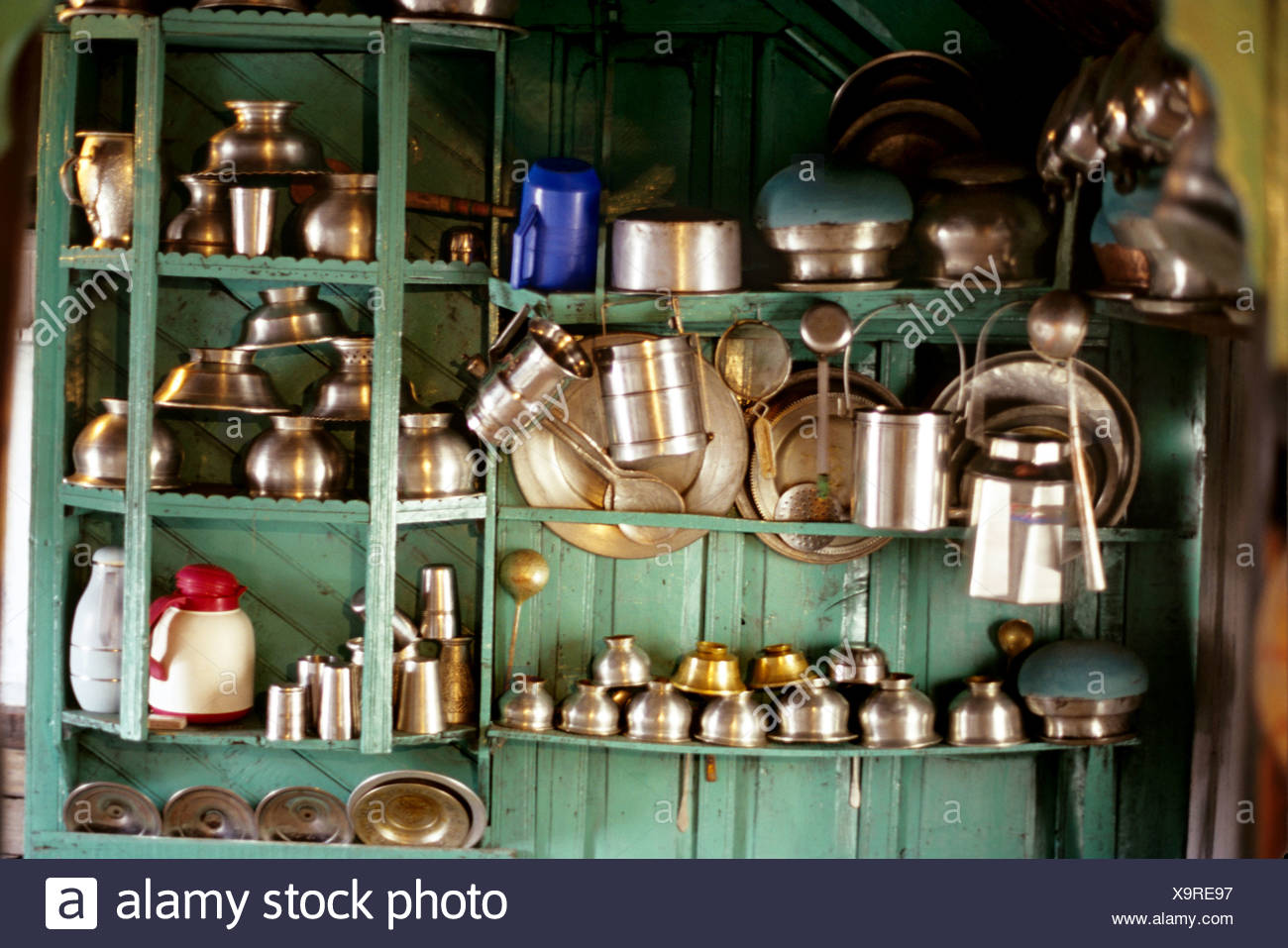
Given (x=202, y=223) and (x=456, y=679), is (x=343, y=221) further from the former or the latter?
(x=456, y=679)

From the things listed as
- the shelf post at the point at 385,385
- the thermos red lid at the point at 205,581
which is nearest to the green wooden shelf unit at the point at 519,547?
the shelf post at the point at 385,385

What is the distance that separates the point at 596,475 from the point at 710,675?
0.52 meters

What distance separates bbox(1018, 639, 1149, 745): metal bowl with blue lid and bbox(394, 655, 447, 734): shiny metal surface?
1.29m

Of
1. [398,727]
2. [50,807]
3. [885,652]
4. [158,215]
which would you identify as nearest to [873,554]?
[885,652]

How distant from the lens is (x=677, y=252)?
2867 mm

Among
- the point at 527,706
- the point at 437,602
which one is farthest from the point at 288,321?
the point at 527,706

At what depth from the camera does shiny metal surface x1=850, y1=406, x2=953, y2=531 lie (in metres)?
2.81

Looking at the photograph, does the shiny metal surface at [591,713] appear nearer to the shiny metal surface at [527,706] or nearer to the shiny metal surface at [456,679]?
the shiny metal surface at [527,706]

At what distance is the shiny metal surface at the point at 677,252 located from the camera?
2867 mm

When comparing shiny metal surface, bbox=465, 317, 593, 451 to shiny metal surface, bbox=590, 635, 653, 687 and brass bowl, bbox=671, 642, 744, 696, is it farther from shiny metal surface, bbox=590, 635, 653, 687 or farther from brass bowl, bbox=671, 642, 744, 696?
brass bowl, bbox=671, 642, 744, 696

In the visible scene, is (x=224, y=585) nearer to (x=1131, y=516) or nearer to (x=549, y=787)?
(x=549, y=787)

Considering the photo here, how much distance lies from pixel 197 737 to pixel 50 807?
493mm

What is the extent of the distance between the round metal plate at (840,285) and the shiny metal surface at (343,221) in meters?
0.90

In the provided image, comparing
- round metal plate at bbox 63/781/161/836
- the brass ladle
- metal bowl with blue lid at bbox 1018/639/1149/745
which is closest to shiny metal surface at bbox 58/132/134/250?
the brass ladle
